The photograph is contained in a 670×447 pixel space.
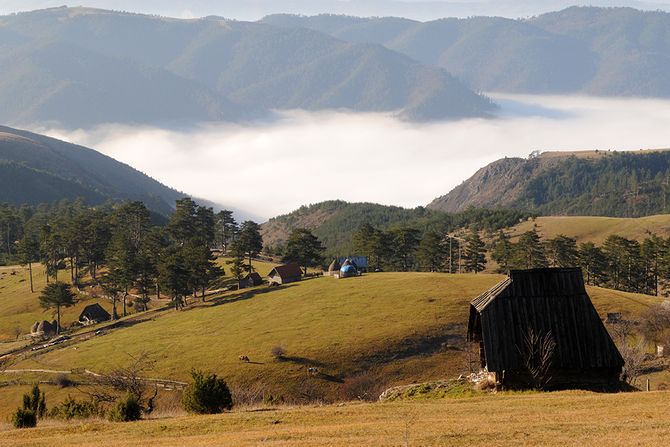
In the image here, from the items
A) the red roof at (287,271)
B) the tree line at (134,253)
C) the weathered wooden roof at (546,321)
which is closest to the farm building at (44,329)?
the tree line at (134,253)

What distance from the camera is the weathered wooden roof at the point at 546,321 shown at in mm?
41156

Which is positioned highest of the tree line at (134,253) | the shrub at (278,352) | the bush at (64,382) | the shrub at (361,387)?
the tree line at (134,253)

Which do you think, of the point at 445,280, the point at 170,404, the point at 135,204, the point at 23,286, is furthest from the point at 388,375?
the point at 135,204

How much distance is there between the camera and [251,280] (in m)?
117

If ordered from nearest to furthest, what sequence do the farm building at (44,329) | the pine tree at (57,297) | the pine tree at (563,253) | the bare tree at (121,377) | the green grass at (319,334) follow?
the bare tree at (121,377) → the green grass at (319,334) → the farm building at (44,329) → the pine tree at (57,297) → the pine tree at (563,253)

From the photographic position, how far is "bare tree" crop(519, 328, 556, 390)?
40.3 m

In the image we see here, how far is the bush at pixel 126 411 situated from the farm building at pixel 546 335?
64.2ft

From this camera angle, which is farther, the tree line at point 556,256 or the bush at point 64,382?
the tree line at point 556,256

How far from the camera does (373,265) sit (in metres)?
139

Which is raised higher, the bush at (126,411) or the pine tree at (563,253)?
the pine tree at (563,253)

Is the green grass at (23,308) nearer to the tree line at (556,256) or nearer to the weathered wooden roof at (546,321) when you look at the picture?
the tree line at (556,256)

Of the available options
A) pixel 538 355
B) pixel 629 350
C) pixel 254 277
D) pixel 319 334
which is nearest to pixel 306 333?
pixel 319 334

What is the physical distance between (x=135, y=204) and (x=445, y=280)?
77618 millimetres

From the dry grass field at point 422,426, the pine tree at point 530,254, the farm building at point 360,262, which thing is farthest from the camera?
the farm building at point 360,262
